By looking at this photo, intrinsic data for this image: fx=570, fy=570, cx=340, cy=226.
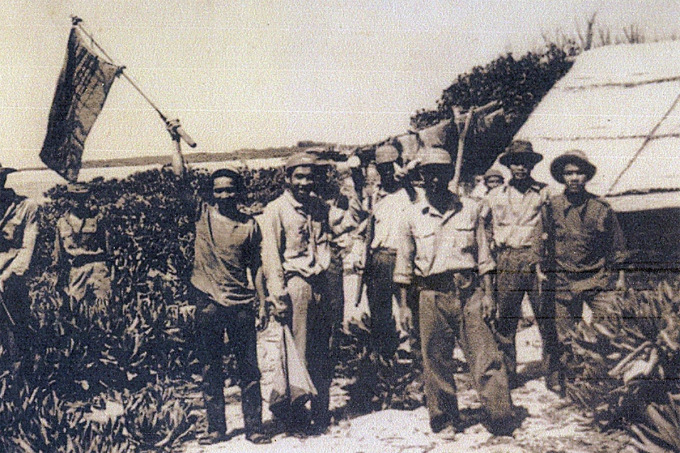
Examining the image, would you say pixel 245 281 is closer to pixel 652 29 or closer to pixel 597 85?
pixel 597 85

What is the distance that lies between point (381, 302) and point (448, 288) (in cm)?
42

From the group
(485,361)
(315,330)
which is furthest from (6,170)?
(485,361)

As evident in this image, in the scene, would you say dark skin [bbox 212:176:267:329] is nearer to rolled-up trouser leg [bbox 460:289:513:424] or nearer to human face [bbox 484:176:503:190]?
rolled-up trouser leg [bbox 460:289:513:424]

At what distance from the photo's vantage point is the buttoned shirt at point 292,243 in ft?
11.4

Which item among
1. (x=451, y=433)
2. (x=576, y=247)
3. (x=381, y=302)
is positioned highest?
(x=576, y=247)

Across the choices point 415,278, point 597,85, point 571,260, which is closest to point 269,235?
point 415,278

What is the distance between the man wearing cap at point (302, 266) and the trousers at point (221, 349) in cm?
22

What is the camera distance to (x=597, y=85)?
11.7 ft

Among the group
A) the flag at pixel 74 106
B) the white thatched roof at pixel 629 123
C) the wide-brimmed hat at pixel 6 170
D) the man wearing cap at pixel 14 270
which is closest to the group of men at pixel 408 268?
the white thatched roof at pixel 629 123

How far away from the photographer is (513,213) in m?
3.53

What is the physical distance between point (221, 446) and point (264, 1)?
2724 mm

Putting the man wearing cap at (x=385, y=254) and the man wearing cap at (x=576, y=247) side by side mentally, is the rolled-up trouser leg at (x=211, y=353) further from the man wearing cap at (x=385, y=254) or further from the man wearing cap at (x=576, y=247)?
the man wearing cap at (x=576, y=247)

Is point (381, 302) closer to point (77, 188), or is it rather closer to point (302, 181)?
point (302, 181)

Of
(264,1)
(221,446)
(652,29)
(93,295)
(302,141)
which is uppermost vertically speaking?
(264,1)
